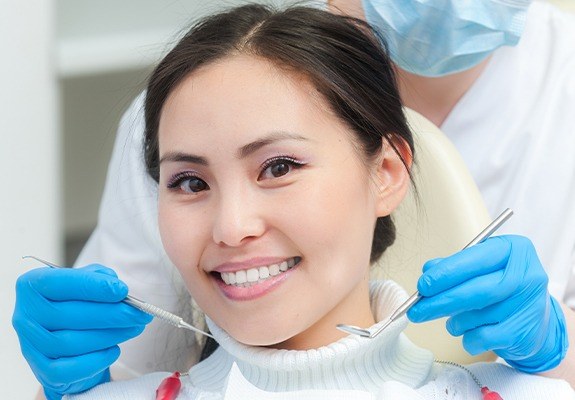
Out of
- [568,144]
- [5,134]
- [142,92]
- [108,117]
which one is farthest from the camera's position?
[108,117]

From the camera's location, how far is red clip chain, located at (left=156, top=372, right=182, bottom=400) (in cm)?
158

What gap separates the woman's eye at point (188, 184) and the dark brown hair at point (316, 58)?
136 millimetres

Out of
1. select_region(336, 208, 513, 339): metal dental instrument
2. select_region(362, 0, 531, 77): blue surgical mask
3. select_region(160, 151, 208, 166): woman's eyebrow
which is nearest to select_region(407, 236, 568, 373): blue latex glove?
select_region(336, 208, 513, 339): metal dental instrument

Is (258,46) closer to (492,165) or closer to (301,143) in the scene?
(301,143)

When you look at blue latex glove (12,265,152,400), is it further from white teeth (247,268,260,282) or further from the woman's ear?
the woman's ear

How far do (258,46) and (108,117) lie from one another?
2.33 metres

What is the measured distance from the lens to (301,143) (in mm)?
1519

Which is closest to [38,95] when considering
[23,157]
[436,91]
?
[23,157]

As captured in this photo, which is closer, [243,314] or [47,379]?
[243,314]

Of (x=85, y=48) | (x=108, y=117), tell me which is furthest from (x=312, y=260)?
(x=108, y=117)

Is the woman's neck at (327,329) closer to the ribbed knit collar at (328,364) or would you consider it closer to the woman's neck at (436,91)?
the ribbed knit collar at (328,364)

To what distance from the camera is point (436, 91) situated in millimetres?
2098

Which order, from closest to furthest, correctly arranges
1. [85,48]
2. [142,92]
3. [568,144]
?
[142,92] < [568,144] < [85,48]

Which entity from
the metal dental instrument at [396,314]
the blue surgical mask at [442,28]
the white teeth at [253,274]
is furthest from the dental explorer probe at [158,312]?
the blue surgical mask at [442,28]
